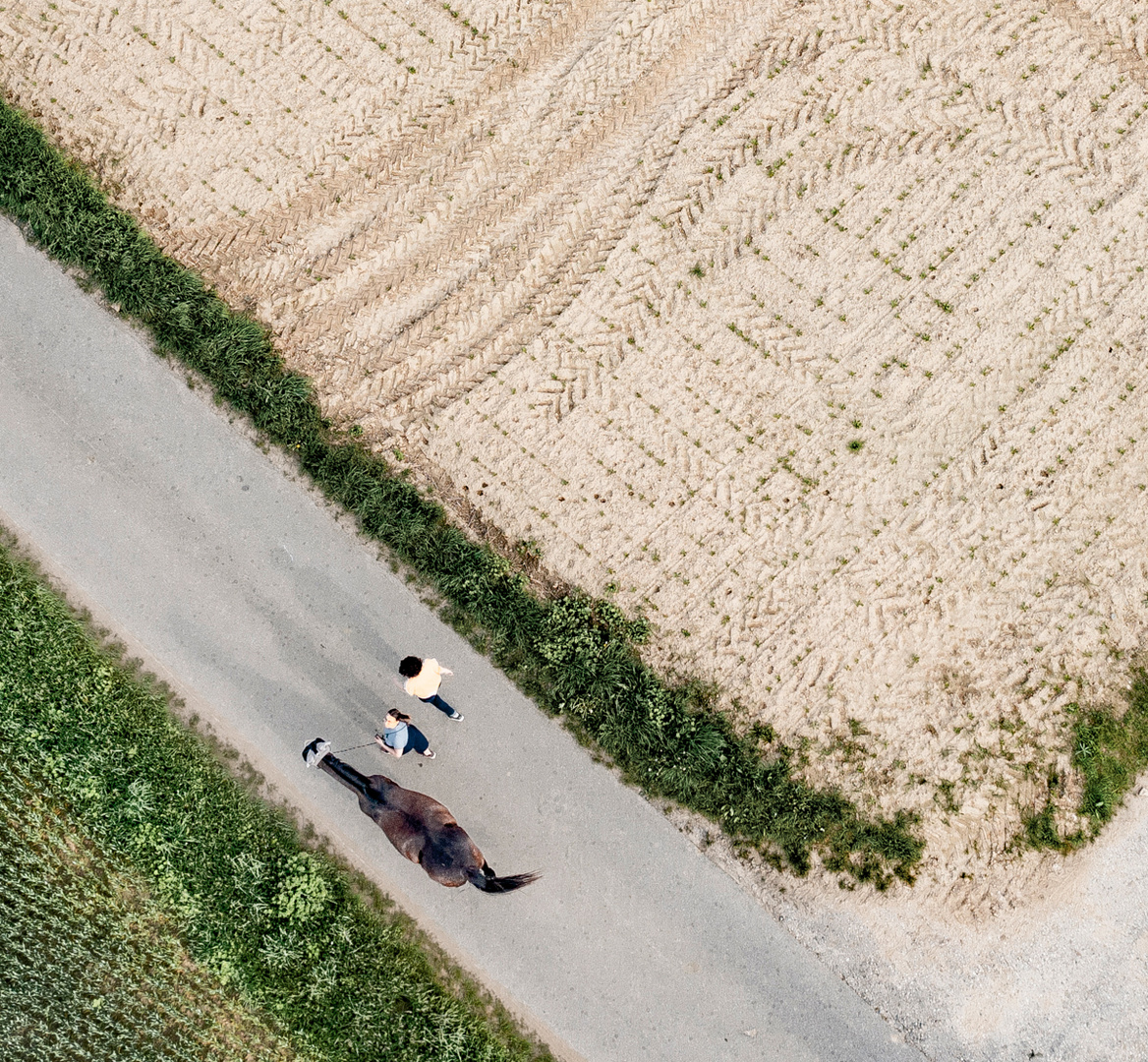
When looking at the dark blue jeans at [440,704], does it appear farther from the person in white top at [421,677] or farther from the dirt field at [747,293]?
the dirt field at [747,293]

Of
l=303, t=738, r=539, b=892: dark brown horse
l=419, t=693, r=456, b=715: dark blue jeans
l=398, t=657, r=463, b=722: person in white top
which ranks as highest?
l=398, t=657, r=463, b=722: person in white top

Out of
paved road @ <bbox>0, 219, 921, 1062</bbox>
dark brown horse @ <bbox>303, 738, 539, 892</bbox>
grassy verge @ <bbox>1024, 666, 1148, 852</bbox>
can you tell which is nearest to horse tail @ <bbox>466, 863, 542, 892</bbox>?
dark brown horse @ <bbox>303, 738, 539, 892</bbox>

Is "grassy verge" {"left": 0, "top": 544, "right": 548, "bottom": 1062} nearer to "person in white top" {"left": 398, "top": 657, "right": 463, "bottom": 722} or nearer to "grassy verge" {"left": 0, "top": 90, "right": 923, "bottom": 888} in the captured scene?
"person in white top" {"left": 398, "top": 657, "right": 463, "bottom": 722}

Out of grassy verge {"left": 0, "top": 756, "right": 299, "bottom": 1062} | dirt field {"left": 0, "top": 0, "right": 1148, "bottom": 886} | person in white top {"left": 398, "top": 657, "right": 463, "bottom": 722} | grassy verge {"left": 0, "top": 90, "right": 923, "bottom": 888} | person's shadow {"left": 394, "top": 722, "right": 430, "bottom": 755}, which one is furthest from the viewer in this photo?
dirt field {"left": 0, "top": 0, "right": 1148, "bottom": 886}

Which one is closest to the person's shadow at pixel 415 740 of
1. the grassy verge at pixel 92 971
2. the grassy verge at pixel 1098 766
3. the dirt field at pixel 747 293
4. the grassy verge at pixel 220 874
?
the grassy verge at pixel 220 874

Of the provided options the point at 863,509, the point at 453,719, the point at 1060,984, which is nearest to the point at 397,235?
the point at 453,719

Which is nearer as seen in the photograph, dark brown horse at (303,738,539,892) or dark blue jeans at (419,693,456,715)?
dark brown horse at (303,738,539,892)

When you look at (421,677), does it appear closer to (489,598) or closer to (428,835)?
(489,598)
